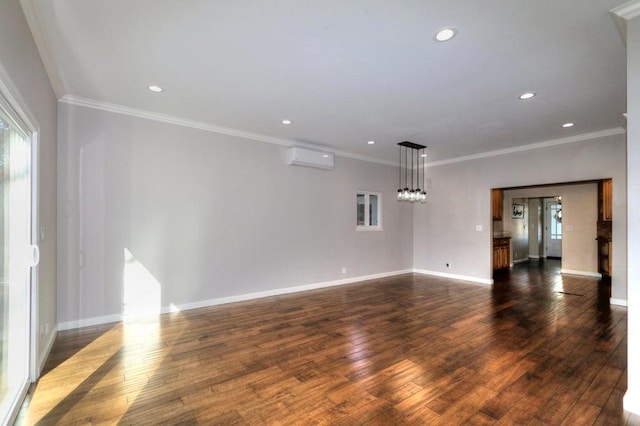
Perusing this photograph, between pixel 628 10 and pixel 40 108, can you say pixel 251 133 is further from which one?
pixel 628 10

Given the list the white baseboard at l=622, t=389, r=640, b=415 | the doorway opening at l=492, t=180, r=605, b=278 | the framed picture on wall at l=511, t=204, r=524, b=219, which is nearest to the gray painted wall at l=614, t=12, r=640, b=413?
the white baseboard at l=622, t=389, r=640, b=415

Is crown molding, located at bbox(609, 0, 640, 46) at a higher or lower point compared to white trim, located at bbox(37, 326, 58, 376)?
higher

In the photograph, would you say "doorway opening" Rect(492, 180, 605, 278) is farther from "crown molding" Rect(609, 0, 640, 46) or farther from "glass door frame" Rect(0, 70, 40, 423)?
"glass door frame" Rect(0, 70, 40, 423)

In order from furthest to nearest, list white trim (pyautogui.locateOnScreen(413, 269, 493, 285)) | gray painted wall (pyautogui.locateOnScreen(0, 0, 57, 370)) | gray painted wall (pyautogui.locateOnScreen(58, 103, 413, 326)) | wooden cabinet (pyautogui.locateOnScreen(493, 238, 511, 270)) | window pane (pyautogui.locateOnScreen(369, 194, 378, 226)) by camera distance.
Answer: wooden cabinet (pyautogui.locateOnScreen(493, 238, 511, 270)), window pane (pyautogui.locateOnScreen(369, 194, 378, 226)), white trim (pyautogui.locateOnScreen(413, 269, 493, 285)), gray painted wall (pyautogui.locateOnScreen(58, 103, 413, 326)), gray painted wall (pyautogui.locateOnScreen(0, 0, 57, 370))

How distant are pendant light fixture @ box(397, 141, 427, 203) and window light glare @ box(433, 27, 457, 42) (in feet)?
10.3

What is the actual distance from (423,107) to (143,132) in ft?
12.8

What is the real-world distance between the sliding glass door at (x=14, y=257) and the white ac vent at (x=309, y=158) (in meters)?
3.53

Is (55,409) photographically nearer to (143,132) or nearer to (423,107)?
(143,132)

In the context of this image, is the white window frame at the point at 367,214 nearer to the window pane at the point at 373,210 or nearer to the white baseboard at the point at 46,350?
the window pane at the point at 373,210

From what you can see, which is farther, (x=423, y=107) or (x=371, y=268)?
(x=371, y=268)

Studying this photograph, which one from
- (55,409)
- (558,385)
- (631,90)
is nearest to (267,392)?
(55,409)

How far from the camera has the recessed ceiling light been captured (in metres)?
2.24

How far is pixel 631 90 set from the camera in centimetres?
206

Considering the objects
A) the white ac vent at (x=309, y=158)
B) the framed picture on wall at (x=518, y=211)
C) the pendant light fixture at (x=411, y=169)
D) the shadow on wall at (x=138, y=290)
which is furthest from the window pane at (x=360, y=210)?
the framed picture on wall at (x=518, y=211)
